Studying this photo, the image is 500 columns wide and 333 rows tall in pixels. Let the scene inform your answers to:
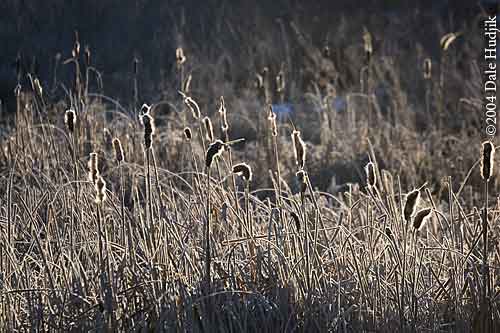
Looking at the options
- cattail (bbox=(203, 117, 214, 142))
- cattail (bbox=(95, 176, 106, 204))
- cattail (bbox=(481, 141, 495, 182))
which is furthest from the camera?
cattail (bbox=(203, 117, 214, 142))

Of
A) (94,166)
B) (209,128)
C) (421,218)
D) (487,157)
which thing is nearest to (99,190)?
(94,166)

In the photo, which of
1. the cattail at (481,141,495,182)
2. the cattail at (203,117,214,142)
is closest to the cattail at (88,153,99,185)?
the cattail at (203,117,214,142)

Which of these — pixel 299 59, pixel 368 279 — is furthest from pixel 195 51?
pixel 368 279

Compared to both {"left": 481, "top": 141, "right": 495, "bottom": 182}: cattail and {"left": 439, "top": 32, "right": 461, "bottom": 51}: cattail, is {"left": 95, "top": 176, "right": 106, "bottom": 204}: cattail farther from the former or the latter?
{"left": 439, "top": 32, "right": 461, "bottom": 51}: cattail

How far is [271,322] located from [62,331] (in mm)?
594

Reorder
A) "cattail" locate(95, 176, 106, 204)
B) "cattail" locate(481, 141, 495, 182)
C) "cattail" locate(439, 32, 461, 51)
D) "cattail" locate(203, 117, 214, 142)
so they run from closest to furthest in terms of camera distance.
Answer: "cattail" locate(95, 176, 106, 204)
"cattail" locate(481, 141, 495, 182)
"cattail" locate(203, 117, 214, 142)
"cattail" locate(439, 32, 461, 51)

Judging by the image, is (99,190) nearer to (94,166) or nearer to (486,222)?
(94,166)

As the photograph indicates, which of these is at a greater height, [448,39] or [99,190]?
[448,39]

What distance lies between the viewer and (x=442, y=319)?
93.4 inches

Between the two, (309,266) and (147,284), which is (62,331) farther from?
(309,266)

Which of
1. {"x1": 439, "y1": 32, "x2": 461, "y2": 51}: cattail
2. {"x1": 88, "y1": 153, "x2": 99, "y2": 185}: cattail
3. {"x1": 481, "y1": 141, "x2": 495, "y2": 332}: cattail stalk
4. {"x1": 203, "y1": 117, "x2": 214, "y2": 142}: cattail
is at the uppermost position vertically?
{"x1": 439, "y1": 32, "x2": 461, "y2": 51}: cattail

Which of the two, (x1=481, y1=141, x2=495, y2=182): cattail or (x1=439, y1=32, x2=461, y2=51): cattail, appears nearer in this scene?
(x1=481, y1=141, x2=495, y2=182): cattail

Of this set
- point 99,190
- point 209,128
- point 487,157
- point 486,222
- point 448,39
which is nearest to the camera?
point 99,190

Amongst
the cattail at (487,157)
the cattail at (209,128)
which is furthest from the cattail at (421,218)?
the cattail at (209,128)
